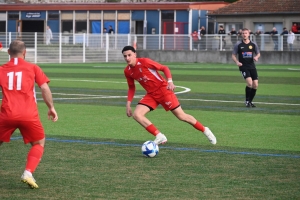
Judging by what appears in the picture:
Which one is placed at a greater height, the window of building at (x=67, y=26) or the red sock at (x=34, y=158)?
the window of building at (x=67, y=26)

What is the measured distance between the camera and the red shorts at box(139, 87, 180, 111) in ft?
39.9

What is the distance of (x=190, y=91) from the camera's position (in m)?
25.0

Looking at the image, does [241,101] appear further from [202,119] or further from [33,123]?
[33,123]

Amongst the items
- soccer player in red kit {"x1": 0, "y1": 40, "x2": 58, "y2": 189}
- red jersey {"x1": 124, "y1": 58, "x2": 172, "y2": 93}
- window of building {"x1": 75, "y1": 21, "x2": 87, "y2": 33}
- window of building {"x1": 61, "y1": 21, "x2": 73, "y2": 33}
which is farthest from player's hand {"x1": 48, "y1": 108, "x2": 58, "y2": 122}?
window of building {"x1": 61, "y1": 21, "x2": 73, "y2": 33}

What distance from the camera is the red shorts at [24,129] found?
8562 millimetres

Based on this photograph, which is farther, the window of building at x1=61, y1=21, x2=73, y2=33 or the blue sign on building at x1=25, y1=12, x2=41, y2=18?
the blue sign on building at x1=25, y1=12, x2=41, y2=18

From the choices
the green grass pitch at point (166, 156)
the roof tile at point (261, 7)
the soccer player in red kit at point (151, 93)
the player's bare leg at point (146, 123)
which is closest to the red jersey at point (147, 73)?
the soccer player in red kit at point (151, 93)

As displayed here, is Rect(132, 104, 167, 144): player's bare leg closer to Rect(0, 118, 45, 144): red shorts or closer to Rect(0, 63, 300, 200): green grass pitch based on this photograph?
Result: Rect(0, 63, 300, 200): green grass pitch

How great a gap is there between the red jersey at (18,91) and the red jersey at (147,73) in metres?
3.55

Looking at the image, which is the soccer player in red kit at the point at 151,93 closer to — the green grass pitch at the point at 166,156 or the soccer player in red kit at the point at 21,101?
the green grass pitch at the point at 166,156

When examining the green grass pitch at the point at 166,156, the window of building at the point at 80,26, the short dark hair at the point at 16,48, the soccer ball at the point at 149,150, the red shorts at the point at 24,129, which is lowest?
the green grass pitch at the point at 166,156

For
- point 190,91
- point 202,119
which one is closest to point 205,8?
point 190,91

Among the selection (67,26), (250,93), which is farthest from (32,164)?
(67,26)

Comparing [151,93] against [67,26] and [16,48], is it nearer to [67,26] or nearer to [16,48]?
[16,48]
